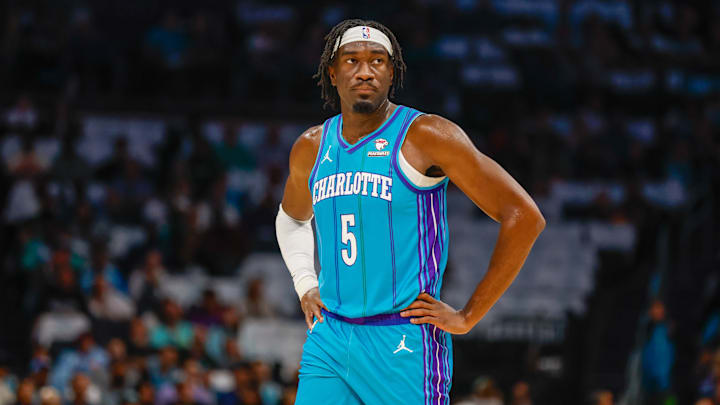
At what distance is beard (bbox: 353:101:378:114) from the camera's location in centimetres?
478

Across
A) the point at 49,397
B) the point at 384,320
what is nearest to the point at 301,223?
the point at 384,320

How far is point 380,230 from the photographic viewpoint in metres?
4.70

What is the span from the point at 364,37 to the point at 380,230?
917mm

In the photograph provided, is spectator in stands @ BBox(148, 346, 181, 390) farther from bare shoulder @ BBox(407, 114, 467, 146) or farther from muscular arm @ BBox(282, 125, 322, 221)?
bare shoulder @ BBox(407, 114, 467, 146)

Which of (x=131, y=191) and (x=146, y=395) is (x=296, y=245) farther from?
(x=131, y=191)

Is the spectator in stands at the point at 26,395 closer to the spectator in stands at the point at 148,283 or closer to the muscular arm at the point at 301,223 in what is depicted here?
the spectator in stands at the point at 148,283

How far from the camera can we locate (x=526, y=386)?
13250 mm

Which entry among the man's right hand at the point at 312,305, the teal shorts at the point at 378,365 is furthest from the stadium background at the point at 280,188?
the teal shorts at the point at 378,365

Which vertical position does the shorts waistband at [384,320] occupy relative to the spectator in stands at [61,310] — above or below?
above

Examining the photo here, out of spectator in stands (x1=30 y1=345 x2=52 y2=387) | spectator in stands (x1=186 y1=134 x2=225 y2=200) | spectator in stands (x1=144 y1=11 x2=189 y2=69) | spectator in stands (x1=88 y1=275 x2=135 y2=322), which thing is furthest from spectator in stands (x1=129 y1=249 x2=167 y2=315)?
spectator in stands (x1=144 y1=11 x2=189 y2=69)

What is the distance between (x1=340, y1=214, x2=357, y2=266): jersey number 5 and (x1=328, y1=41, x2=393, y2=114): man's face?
503 mm

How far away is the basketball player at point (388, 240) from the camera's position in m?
4.59

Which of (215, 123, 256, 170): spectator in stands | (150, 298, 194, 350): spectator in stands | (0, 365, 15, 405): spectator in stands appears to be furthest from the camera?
(215, 123, 256, 170): spectator in stands

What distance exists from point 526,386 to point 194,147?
22.6 feet
